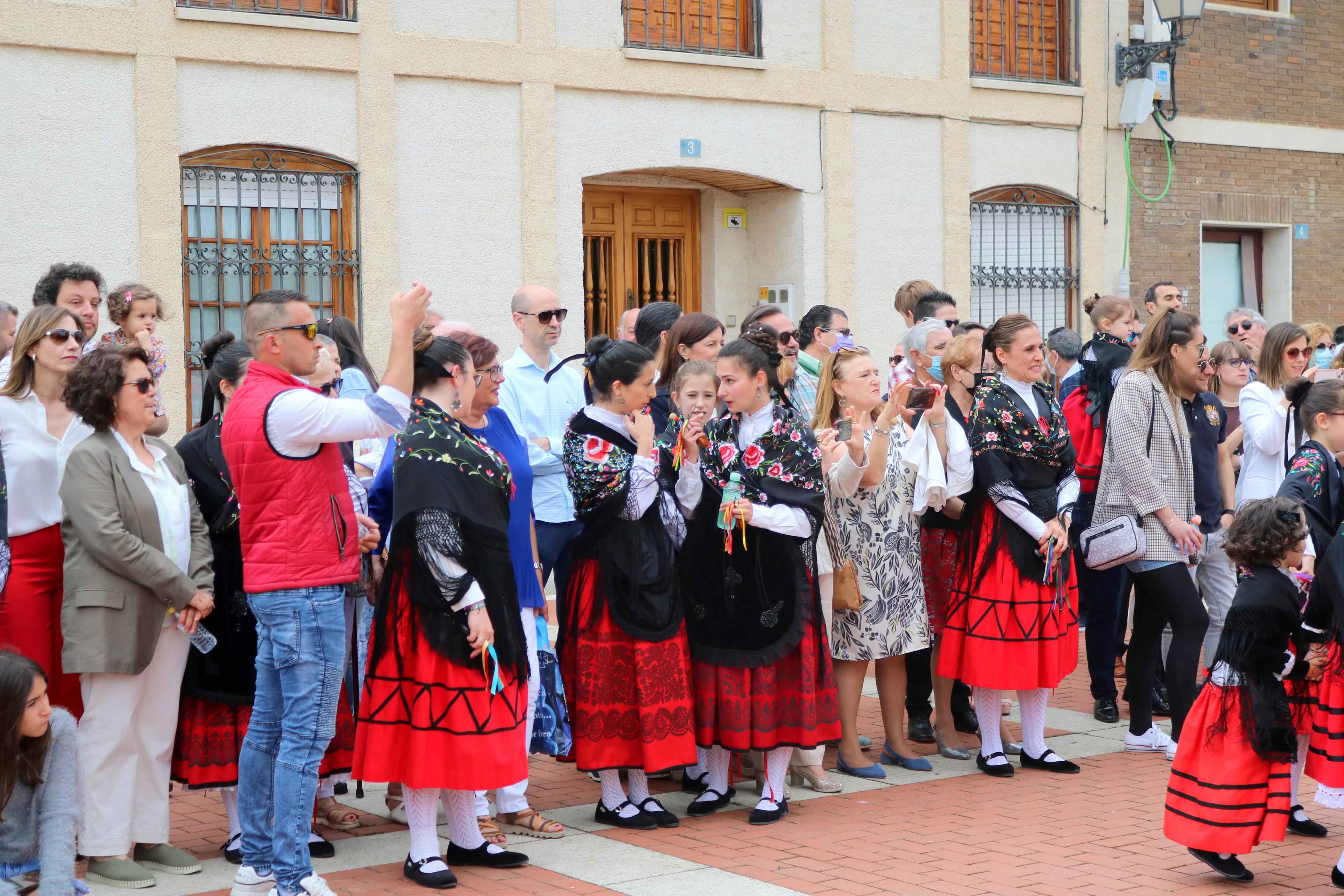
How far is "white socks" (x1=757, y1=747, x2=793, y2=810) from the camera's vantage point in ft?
19.3

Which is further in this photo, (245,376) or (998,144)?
(998,144)

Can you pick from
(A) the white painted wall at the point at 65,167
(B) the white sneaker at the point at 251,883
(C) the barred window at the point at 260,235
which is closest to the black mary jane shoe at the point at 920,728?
(B) the white sneaker at the point at 251,883

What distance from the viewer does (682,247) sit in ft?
43.1

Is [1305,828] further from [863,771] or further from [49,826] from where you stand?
[49,826]

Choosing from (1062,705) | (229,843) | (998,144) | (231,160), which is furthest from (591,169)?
(229,843)

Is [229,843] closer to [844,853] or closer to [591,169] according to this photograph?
[844,853]

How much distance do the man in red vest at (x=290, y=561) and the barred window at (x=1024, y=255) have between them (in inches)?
390

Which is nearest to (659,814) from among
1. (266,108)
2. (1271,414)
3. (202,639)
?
(202,639)

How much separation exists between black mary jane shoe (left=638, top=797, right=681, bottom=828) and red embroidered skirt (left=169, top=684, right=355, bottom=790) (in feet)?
3.82

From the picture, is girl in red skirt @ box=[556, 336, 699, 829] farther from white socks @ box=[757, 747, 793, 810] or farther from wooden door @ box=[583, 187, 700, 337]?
wooden door @ box=[583, 187, 700, 337]

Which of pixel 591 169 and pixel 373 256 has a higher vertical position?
pixel 591 169

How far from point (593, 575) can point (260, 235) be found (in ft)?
19.5

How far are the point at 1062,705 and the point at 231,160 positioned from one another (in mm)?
6722

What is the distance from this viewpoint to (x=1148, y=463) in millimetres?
6969
